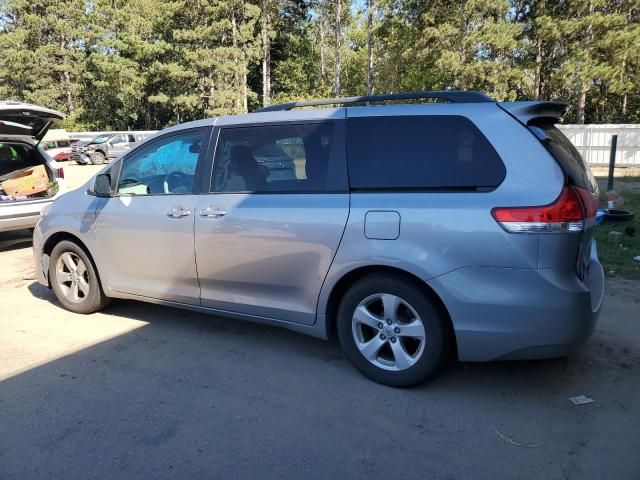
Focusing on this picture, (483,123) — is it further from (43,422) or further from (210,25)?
(210,25)

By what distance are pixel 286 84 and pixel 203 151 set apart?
139 ft

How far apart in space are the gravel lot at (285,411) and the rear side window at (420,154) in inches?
52.5

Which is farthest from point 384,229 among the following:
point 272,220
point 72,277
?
point 72,277

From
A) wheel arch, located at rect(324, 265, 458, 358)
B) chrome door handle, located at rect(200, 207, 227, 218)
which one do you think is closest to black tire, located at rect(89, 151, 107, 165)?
chrome door handle, located at rect(200, 207, 227, 218)

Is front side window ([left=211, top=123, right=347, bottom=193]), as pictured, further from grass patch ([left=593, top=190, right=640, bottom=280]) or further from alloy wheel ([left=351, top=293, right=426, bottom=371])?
grass patch ([left=593, top=190, right=640, bottom=280])

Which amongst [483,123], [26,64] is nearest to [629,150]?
[483,123]

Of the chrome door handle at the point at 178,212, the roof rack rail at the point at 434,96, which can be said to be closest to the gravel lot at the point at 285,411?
the chrome door handle at the point at 178,212

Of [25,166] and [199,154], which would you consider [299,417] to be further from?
[25,166]

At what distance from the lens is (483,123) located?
126 inches

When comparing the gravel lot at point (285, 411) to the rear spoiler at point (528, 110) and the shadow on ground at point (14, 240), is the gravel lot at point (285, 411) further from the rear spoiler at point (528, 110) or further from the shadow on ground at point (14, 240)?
the shadow on ground at point (14, 240)

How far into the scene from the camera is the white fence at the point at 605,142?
20.0 meters

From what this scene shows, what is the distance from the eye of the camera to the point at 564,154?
325 cm

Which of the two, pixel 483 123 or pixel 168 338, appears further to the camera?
pixel 168 338

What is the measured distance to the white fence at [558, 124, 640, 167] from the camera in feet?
65.7
